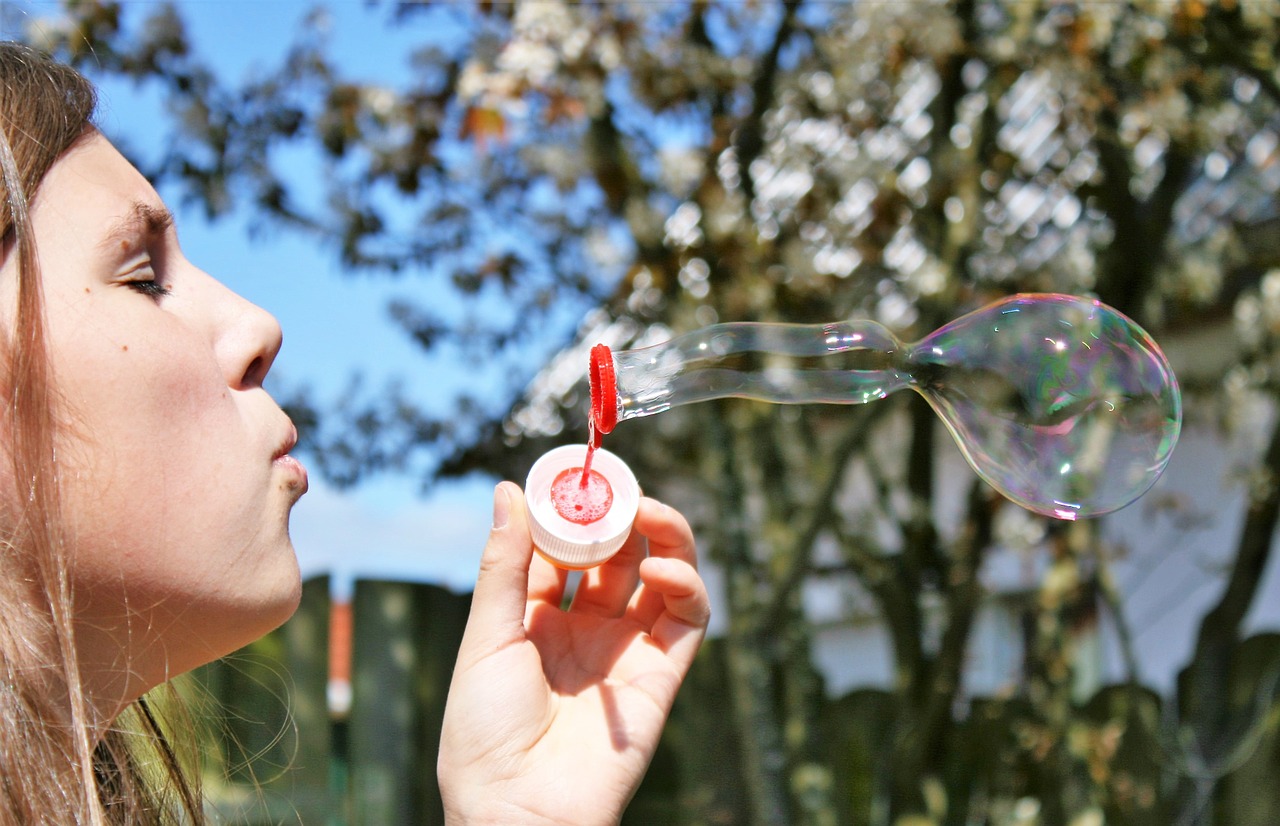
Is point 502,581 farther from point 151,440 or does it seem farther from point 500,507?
point 151,440

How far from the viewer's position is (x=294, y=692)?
3637mm

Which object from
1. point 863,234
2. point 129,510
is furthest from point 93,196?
point 863,234

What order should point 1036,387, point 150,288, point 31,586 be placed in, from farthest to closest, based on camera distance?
point 1036,387 < point 150,288 < point 31,586

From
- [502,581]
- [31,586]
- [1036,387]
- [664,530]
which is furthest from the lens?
[1036,387]

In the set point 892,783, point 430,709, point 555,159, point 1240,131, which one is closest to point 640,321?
point 555,159

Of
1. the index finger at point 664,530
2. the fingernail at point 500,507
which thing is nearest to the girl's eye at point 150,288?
the fingernail at point 500,507

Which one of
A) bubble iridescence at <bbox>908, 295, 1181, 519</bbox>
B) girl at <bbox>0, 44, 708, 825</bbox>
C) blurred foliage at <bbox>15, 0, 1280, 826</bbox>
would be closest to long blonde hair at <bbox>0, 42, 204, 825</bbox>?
girl at <bbox>0, 44, 708, 825</bbox>

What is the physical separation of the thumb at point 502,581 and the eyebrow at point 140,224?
488 millimetres

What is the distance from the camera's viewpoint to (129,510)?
1.06m

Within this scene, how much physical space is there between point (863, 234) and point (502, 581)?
11.0 ft

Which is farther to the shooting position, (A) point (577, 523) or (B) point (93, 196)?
(A) point (577, 523)

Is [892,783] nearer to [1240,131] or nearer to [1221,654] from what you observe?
[1221,654]

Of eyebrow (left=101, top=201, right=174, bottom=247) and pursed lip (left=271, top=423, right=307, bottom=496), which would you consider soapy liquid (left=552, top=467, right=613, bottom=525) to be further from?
eyebrow (left=101, top=201, right=174, bottom=247)

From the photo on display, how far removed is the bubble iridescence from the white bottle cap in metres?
0.57
